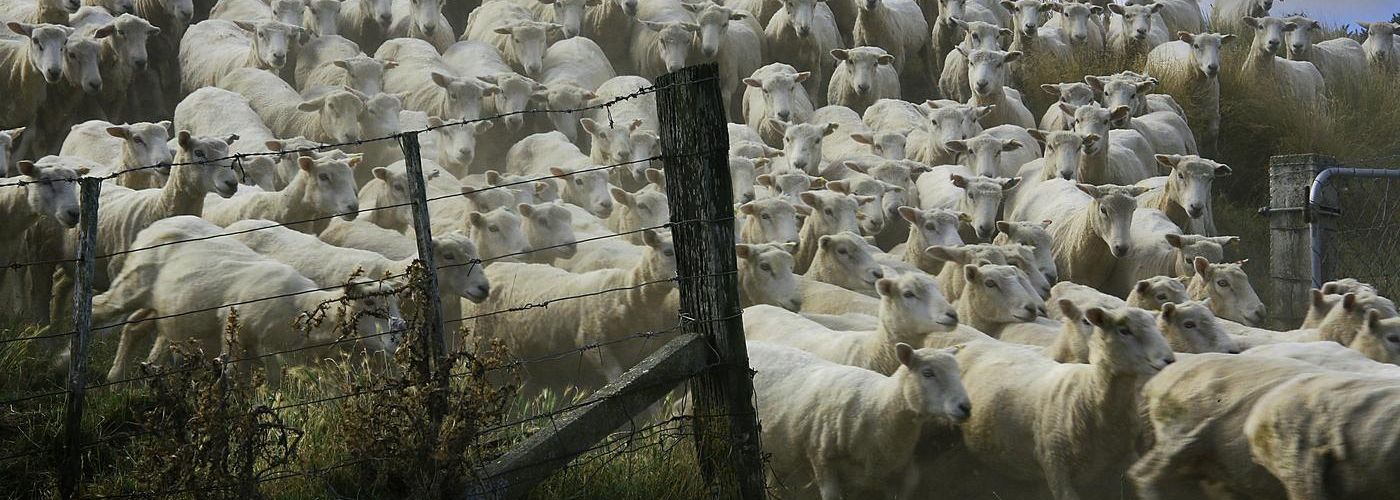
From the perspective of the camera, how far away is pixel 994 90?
1559 cm

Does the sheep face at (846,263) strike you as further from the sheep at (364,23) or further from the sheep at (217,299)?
the sheep at (364,23)

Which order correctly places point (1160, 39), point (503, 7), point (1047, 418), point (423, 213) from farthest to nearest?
point (1160, 39), point (503, 7), point (1047, 418), point (423, 213)

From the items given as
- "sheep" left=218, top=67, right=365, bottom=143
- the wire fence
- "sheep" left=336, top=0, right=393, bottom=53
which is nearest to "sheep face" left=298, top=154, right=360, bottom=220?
"sheep" left=218, top=67, right=365, bottom=143

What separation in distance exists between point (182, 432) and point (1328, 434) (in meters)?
3.50

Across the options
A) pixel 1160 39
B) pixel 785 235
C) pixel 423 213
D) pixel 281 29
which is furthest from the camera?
pixel 1160 39

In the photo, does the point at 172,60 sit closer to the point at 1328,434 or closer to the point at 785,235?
the point at 785,235

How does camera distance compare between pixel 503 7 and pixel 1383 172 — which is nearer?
pixel 1383 172

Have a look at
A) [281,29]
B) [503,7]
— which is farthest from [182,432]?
[503,7]

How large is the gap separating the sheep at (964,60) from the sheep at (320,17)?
7197 millimetres

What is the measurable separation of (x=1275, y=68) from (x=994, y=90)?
3868 millimetres

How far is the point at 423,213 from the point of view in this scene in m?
4.43

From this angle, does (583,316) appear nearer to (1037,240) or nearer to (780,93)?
(1037,240)

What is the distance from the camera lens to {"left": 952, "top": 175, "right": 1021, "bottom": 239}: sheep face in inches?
434

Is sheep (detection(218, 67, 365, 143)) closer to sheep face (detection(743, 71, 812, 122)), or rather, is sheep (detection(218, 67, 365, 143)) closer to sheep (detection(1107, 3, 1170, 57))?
sheep face (detection(743, 71, 812, 122))
